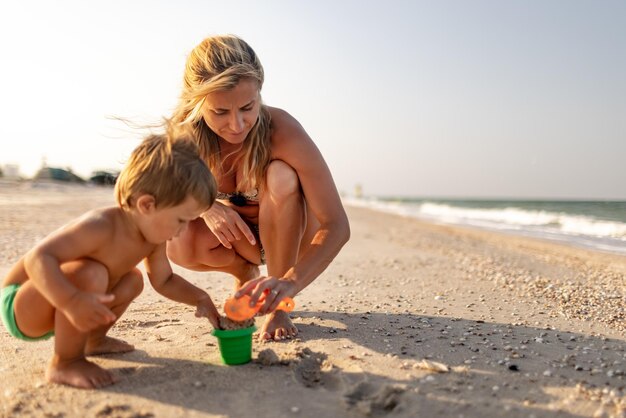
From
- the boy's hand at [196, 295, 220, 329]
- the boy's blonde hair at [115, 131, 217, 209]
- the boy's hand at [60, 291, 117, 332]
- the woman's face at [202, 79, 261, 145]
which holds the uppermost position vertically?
the woman's face at [202, 79, 261, 145]

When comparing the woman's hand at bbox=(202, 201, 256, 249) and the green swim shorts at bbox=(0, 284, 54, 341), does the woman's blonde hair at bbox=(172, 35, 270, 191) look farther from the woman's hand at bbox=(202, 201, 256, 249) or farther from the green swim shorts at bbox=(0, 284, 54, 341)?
the green swim shorts at bbox=(0, 284, 54, 341)

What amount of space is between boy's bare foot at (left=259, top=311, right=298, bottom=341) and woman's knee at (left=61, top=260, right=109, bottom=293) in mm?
1106

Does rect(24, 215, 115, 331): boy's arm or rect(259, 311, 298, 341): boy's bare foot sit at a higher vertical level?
rect(24, 215, 115, 331): boy's arm

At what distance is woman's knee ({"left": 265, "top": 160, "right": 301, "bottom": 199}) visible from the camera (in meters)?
3.36

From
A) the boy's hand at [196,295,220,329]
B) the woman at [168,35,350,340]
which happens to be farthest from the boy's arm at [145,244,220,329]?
the woman at [168,35,350,340]

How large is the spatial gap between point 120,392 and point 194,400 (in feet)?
1.11

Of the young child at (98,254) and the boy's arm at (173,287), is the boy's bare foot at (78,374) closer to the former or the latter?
the young child at (98,254)

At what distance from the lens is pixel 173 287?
281 centimetres

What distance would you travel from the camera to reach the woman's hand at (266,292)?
2.47 meters

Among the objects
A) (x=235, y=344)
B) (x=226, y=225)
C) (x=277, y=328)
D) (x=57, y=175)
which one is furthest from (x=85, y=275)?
(x=57, y=175)

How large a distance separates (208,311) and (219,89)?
121cm

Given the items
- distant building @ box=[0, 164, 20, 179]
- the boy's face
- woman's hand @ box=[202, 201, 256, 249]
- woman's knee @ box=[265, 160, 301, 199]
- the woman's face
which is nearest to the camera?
the boy's face

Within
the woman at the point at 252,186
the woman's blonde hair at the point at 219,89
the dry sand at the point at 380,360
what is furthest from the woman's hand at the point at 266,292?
the woman's blonde hair at the point at 219,89

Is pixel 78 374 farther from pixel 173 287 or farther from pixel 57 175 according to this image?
pixel 57 175
